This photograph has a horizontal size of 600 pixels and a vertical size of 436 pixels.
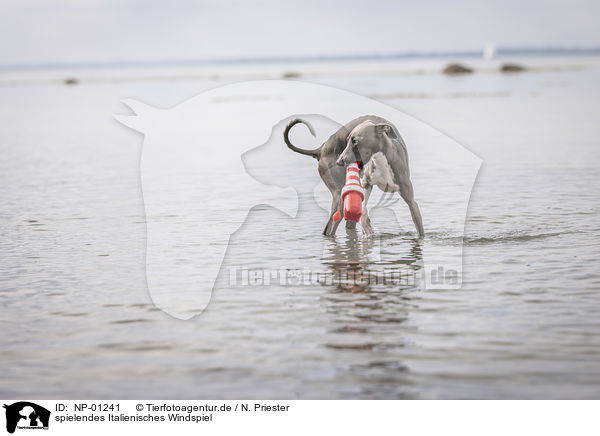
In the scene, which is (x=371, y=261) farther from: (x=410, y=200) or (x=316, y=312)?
(x=316, y=312)

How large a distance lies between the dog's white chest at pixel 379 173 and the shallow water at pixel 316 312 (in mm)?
986

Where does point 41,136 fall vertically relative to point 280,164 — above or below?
above

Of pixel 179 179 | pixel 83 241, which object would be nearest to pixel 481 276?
pixel 83 241

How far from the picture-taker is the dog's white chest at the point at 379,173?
1262 cm

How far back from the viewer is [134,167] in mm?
25297

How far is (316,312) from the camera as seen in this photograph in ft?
32.3

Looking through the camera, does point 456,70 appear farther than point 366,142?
Yes

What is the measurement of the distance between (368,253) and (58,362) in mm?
5598

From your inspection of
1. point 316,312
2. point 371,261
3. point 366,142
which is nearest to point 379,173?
point 366,142

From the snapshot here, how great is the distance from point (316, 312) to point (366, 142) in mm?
3529
